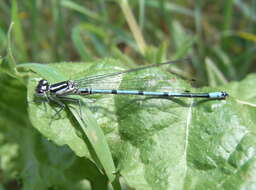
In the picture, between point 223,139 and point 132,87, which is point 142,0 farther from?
point 223,139

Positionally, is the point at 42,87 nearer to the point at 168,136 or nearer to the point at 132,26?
the point at 168,136

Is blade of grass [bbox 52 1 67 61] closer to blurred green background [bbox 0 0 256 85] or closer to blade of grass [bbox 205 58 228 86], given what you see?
blurred green background [bbox 0 0 256 85]

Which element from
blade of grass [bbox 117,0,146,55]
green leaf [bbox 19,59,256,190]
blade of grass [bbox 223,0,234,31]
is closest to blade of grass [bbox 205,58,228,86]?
blade of grass [bbox 117,0,146,55]

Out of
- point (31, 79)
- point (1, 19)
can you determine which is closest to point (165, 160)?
point (31, 79)

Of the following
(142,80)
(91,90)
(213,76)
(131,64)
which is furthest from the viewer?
(213,76)

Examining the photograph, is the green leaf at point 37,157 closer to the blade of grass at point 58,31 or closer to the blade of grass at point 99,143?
the blade of grass at point 99,143

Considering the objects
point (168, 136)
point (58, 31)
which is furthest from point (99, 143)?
point (58, 31)

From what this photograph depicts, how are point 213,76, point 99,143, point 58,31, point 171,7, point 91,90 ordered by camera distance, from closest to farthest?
1. point 99,143
2. point 91,90
3. point 213,76
4. point 58,31
5. point 171,7
